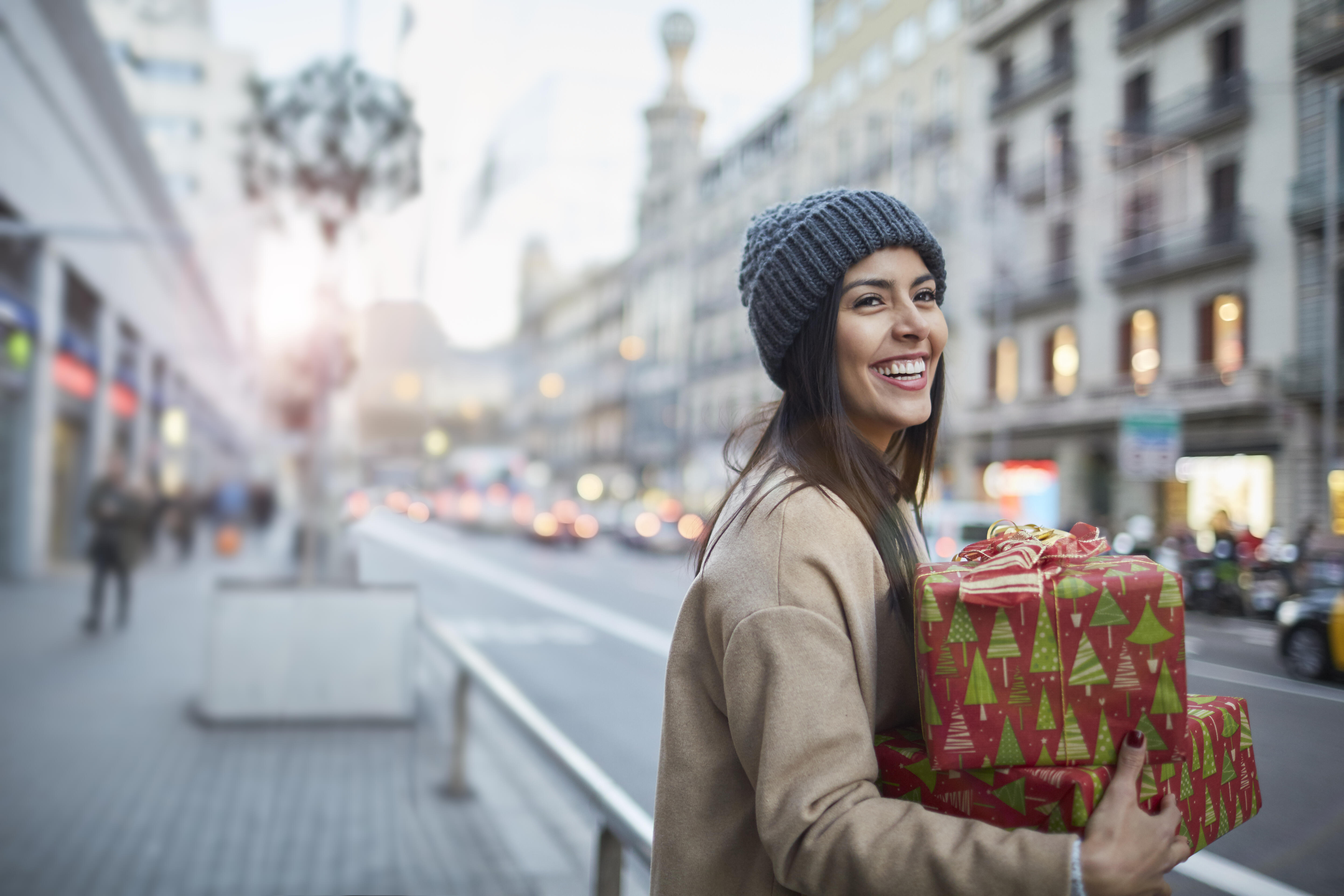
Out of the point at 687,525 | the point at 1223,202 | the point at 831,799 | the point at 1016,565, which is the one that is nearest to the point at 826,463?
the point at 1016,565

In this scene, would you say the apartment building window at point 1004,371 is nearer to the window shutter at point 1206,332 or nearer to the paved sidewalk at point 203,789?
the window shutter at point 1206,332

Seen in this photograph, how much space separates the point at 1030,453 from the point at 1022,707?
2895 mm

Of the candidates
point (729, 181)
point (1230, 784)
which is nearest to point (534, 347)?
point (729, 181)

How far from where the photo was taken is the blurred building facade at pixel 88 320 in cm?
492

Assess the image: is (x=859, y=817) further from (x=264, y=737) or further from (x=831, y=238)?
(x=264, y=737)

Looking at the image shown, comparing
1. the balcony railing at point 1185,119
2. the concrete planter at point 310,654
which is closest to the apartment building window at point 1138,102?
the balcony railing at point 1185,119

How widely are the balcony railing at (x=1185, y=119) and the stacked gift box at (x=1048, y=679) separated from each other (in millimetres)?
886

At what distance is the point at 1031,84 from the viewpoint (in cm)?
235

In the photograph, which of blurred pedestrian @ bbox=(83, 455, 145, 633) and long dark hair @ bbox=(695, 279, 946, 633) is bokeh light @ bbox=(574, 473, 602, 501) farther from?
long dark hair @ bbox=(695, 279, 946, 633)

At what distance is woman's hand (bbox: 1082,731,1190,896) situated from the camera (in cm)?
100

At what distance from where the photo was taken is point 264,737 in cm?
505

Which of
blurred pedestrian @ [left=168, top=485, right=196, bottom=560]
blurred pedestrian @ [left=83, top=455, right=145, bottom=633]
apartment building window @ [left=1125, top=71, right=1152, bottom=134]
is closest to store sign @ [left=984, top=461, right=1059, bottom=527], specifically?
apartment building window @ [left=1125, top=71, right=1152, bottom=134]

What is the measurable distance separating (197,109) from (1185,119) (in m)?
4.39

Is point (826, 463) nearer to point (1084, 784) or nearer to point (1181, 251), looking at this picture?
point (1084, 784)
